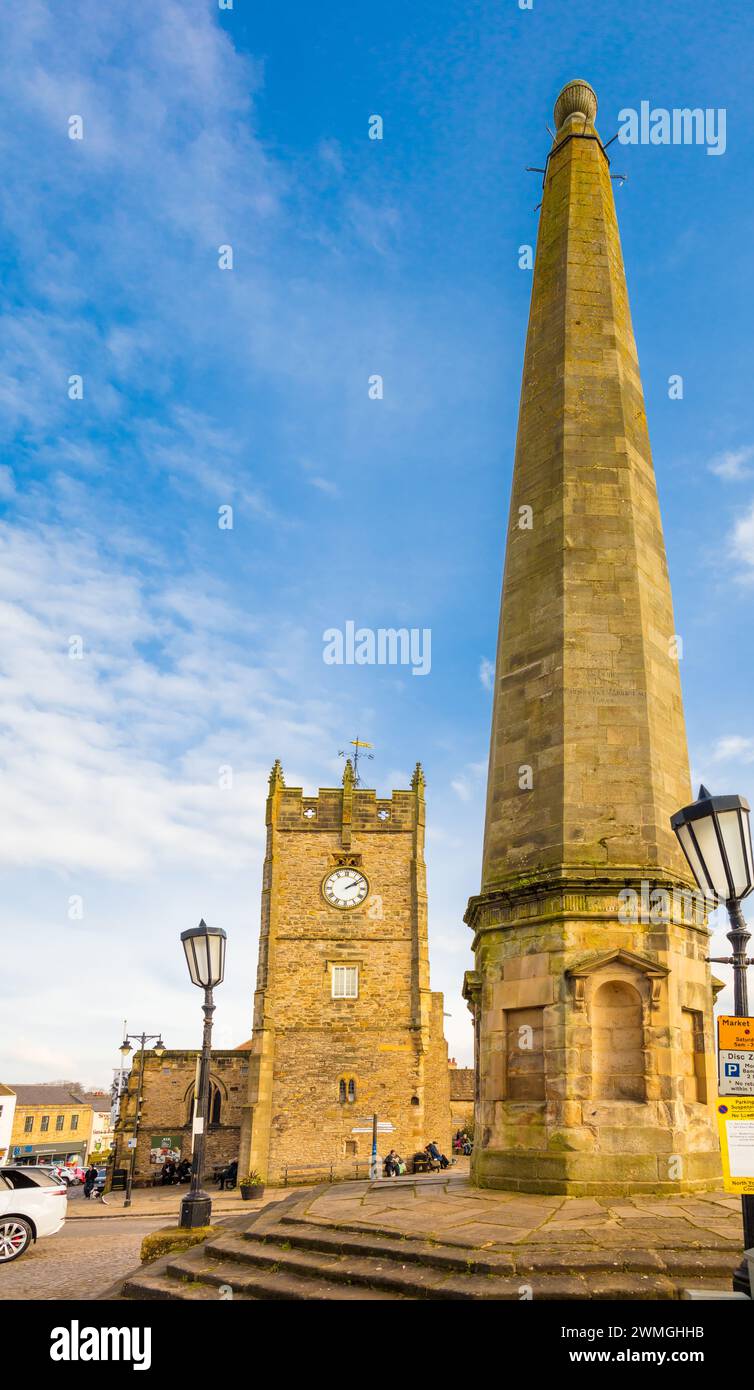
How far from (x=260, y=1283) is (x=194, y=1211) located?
9.23 ft

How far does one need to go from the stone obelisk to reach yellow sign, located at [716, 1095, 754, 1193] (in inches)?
177

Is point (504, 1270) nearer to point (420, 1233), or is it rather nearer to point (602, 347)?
point (420, 1233)

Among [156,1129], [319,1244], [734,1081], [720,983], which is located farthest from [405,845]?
[734,1081]

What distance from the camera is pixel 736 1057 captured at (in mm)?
5363

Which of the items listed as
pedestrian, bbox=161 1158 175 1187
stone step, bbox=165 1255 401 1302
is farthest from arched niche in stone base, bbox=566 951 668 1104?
pedestrian, bbox=161 1158 175 1187

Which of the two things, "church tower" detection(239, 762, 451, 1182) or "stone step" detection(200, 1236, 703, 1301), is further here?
"church tower" detection(239, 762, 451, 1182)

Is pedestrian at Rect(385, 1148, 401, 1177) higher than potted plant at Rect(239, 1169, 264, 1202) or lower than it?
higher

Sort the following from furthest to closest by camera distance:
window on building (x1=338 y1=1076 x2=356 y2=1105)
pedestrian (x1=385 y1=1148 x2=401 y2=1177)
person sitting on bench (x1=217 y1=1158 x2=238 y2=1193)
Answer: window on building (x1=338 y1=1076 x2=356 y2=1105)
person sitting on bench (x1=217 y1=1158 x2=238 y2=1193)
pedestrian (x1=385 y1=1148 x2=401 y2=1177)

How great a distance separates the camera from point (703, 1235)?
6875 millimetres

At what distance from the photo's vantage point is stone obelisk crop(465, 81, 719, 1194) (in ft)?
31.4

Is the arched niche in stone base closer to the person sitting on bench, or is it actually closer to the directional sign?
the directional sign

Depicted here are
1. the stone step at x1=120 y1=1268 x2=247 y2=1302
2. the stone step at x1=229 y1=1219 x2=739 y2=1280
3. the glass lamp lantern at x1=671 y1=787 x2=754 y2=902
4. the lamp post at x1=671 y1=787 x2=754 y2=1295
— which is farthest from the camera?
the stone step at x1=120 y1=1268 x2=247 y2=1302

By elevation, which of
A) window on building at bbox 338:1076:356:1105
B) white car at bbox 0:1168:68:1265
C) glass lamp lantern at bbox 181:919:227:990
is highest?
glass lamp lantern at bbox 181:919:227:990

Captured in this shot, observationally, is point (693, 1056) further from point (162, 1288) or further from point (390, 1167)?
point (390, 1167)
